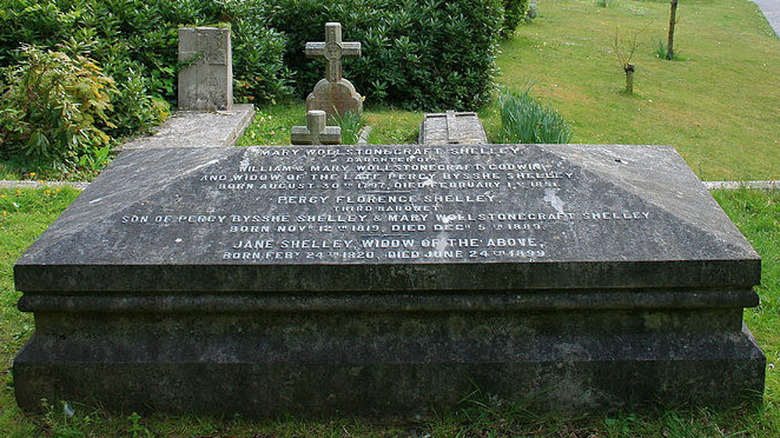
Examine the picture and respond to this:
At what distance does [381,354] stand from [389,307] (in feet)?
0.68

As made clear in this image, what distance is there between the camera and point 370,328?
2906 millimetres

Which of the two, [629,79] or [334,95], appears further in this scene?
[629,79]

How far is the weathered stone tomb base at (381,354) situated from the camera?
2.86 m

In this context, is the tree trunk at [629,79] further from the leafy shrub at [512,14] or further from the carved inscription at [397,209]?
the carved inscription at [397,209]

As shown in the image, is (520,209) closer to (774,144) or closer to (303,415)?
(303,415)

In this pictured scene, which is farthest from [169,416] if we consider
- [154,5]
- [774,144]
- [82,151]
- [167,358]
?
[774,144]

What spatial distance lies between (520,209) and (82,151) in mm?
4813

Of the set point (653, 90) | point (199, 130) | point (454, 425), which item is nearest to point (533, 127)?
point (199, 130)

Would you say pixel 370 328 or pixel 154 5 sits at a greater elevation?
pixel 154 5

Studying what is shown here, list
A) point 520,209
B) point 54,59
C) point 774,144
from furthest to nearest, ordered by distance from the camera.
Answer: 1. point 774,144
2. point 54,59
3. point 520,209

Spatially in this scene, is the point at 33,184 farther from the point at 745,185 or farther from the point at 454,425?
the point at 745,185

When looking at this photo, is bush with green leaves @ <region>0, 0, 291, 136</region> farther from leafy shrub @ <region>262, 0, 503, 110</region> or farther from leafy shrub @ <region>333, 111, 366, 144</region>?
leafy shrub @ <region>333, 111, 366, 144</region>

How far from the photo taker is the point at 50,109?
20.0 ft

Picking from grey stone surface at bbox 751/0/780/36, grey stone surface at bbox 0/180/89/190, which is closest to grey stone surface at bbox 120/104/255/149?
grey stone surface at bbox 0/180/89/190
